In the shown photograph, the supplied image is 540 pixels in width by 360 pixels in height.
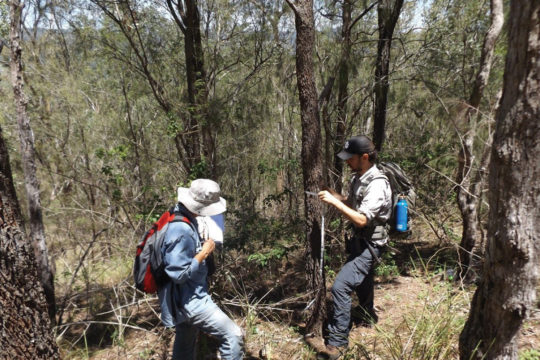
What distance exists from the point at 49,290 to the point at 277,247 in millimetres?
2667

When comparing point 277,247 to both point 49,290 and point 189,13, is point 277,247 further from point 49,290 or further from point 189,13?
point 189,13

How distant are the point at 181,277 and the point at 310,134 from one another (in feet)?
4.96

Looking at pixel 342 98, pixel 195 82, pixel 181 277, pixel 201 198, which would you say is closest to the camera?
pixel 181 277

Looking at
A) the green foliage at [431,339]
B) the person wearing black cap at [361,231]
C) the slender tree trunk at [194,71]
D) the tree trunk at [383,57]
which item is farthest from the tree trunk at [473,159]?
the slender tree trunk at [194,71]

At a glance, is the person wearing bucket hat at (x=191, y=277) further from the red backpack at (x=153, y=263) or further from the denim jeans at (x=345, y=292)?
the denim jeans at (x=345, y=292)

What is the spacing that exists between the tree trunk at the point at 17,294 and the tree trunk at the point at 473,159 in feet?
12.1

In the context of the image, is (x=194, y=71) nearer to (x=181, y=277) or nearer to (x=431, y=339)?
(x=181, y=277)

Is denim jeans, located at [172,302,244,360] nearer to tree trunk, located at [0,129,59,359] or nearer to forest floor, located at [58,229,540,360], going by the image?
forest floor, located at [58,229,540,360]

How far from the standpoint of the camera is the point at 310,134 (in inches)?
108

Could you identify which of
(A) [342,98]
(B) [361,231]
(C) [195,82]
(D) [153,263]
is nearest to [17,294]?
(D) [153,263]

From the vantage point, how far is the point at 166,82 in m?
5.16

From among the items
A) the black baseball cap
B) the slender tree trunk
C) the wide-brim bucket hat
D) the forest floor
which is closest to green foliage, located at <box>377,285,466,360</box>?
the forest floor

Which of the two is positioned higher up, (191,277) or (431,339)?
(191,277)

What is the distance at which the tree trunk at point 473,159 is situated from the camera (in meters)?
3.19
